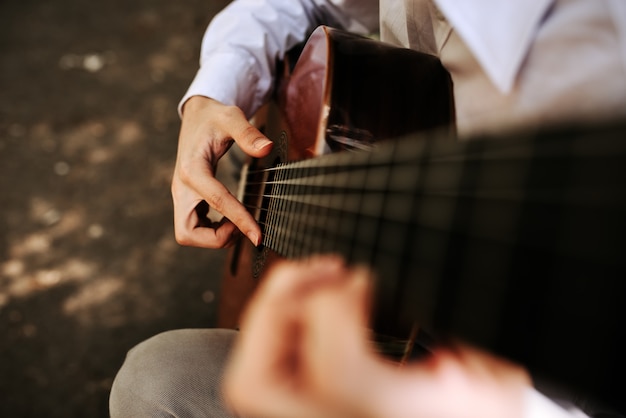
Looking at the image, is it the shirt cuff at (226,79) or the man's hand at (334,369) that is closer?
the man's hand at (334,369)

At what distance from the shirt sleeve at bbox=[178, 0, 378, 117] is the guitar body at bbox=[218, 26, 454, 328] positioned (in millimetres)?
175

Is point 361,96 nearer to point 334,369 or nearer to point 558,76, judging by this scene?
point 558,76

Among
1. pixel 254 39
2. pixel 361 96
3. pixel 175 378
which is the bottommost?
pixel 175 378

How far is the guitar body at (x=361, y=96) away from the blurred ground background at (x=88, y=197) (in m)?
0.82

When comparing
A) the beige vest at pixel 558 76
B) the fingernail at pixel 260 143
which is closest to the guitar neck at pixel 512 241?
the beige vest at pixel 558 76

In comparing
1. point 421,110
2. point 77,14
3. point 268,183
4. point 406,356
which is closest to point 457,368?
point 406,356

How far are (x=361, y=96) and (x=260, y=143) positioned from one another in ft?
0.54

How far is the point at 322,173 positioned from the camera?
45cm

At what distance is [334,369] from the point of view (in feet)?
0.87

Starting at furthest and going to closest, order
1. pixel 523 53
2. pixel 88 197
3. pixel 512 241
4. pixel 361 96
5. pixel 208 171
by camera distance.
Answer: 1. pixel 88 197
2. pixel 208 171
3. pixel 361 96
4. pixel 523 53
5. pixel 512 241

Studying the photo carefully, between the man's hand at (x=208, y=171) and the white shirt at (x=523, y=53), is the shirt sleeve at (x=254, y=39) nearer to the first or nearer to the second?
the man's hand at (x=208, y=171)

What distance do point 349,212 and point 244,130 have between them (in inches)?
14.7

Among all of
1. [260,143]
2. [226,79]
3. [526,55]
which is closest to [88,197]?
[226,79]

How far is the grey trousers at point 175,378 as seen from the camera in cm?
73
